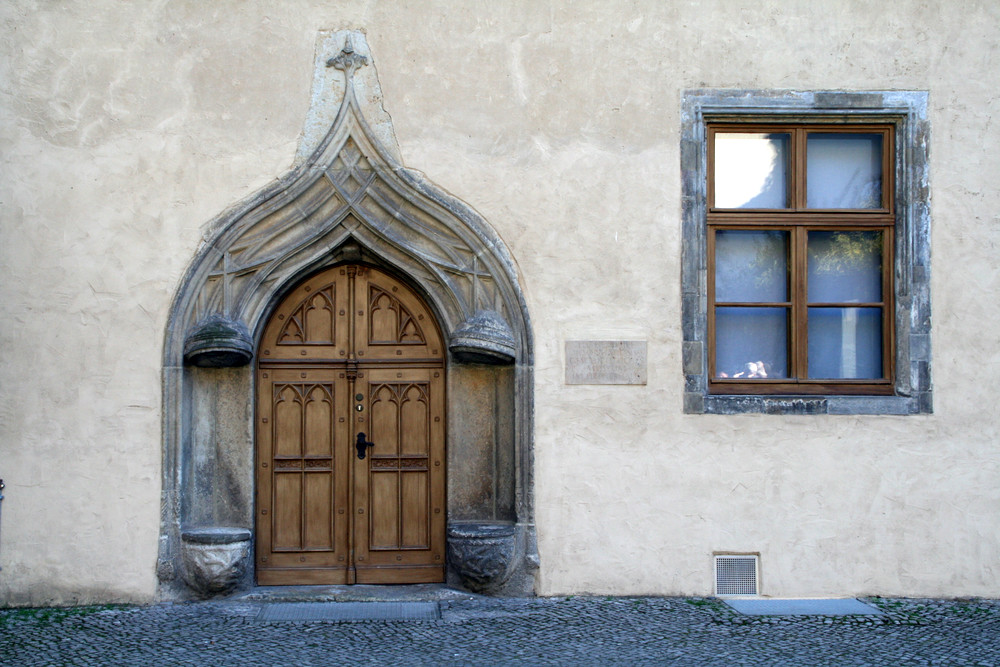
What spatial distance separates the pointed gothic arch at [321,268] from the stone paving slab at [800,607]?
1.33 metres

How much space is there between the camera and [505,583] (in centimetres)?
602

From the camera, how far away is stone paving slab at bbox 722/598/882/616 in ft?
18.9

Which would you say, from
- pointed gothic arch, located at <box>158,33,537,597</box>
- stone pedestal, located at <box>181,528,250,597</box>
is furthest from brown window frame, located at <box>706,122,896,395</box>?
stone pedestal, located at <box>181,528,250,597</box>

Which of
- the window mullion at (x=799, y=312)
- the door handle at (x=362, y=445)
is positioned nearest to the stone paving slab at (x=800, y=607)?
the window mullion at (x=799, y=312)

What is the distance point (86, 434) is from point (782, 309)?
450 cm

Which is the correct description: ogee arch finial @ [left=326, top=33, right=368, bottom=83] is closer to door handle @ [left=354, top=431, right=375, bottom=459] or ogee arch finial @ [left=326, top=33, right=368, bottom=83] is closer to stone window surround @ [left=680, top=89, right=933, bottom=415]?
stone window surround @ [left=680, top=89, right=933, bottom=415]

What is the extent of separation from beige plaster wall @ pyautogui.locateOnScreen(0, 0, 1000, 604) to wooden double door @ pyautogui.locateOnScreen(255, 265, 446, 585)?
2.36 feet

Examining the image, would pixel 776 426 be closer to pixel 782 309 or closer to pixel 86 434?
pixel 782 309

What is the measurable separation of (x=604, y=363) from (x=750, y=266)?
120 cm

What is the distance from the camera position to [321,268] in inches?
247

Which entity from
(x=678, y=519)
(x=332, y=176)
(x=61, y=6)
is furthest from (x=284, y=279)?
(x=678, y=519)

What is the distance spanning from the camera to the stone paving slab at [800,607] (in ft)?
18.9

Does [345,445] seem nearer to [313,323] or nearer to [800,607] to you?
[313,323]

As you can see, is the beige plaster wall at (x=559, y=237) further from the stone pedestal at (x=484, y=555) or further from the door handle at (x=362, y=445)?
the door handle at (x=362, y=445)
